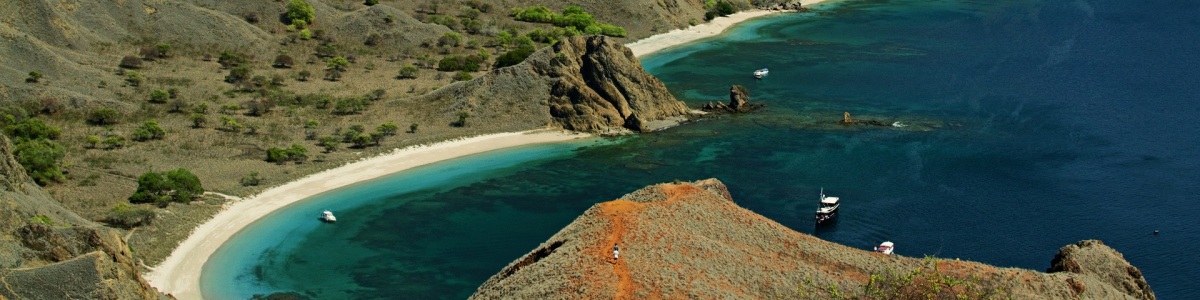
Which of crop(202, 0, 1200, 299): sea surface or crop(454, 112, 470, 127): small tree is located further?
crop(454, 112, 470, 127): small tree

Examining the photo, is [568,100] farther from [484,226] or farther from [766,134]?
[484,226]

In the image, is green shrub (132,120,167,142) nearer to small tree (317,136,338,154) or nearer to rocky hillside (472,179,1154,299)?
small tree (317,136,338,154)

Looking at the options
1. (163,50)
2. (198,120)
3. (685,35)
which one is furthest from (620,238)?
(685,35)

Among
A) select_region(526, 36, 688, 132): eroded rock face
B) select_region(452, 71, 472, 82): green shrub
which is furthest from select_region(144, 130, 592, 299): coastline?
select_region(452, 71, 472, 82): green shrub

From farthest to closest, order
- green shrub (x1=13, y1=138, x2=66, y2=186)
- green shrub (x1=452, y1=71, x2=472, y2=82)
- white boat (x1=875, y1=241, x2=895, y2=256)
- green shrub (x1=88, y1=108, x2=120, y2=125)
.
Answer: green shrub (x1=452, y1=71, x2=472, y2=82)
green shrub (x1=88, y1=108, x2=120, y2=125)
green shrub (x1=13, y1=138, x2=66, y2=186)
white boat (x1=875, y1=241, x2=895, y2=256)

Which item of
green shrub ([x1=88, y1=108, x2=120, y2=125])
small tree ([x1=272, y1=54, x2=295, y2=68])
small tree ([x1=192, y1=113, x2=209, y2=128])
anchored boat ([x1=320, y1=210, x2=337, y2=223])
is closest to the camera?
anchored boat ([x1=320, y1=210, x2=337, y2=223])

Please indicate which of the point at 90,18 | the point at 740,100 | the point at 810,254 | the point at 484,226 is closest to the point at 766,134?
the point at 740,100

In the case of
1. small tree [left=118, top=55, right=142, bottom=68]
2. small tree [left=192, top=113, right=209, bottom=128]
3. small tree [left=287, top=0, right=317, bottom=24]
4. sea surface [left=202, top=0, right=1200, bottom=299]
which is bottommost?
sea surface [left=202, top=0, right=1200, bottom=299]

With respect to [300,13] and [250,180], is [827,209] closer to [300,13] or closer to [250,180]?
[250,180]
